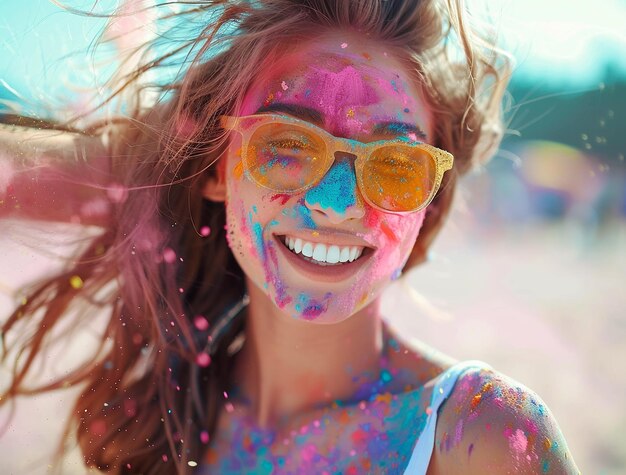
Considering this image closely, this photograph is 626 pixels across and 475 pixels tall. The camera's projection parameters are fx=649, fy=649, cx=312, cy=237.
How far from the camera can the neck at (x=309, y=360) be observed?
2.06 m

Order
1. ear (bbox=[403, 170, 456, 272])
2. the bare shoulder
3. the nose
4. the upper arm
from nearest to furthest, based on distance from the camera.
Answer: the bare shoulder
the nose
the upper arm
ear (bbox=[403, 170, 456, 272])

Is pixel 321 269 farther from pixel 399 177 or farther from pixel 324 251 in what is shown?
pixel 399 177

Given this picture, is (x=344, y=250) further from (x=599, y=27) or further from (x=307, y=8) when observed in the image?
(x=599, y=27)

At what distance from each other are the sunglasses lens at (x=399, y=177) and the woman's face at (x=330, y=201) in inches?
1.6

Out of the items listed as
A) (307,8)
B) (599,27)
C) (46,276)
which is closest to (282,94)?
(307,8)

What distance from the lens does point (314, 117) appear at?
1749 mm

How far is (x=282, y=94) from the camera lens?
1.78 meters

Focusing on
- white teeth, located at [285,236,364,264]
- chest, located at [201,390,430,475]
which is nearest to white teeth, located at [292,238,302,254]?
white teeth, located at [285,236,364,264]

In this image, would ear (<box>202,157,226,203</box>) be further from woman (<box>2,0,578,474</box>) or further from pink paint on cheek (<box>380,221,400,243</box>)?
pink paint on cheek (<box>380,221,400,243</box>)

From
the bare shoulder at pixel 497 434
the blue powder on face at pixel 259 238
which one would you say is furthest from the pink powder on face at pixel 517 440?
the blue powder on face at pixel 259 238

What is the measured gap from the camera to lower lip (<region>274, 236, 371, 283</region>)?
180 centimetres

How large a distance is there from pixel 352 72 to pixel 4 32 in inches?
42.1

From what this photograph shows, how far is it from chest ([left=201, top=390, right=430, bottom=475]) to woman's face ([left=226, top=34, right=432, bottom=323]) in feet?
1.16

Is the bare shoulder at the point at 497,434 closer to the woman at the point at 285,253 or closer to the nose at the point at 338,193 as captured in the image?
the woman at the point at 285,253
